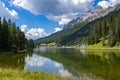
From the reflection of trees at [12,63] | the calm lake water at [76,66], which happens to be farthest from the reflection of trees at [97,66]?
the reflection of trees at [12,63]

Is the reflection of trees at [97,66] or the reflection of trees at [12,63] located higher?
the reflection of trees at [12,63]

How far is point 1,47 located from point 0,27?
398 inches

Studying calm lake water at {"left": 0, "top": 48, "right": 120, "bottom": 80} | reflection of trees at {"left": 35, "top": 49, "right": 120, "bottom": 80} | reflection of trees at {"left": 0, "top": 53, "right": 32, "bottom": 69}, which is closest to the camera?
calm lake water at {"left": 0, "top": 48, "right": 120, "bottom": 80}

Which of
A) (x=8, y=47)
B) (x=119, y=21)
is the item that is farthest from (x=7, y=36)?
(x=119, y=21)

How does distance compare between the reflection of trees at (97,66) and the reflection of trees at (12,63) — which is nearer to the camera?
the reflection of trees at (97,66)

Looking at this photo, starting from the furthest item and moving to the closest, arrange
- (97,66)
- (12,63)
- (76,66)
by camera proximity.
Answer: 1. (12,63)
2. (76,66)
3. (97,66)

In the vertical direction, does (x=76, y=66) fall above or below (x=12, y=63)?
below

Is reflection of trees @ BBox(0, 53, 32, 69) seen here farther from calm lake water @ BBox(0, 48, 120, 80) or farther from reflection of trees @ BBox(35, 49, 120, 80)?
reflection of trees @ BBox(35, 49, 120, 80)

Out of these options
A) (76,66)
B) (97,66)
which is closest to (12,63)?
(76,66)

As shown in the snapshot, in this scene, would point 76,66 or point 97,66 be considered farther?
point 76,66

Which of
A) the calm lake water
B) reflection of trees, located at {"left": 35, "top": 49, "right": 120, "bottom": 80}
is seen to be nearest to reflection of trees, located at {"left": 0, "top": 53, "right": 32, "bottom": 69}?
the calm lake water

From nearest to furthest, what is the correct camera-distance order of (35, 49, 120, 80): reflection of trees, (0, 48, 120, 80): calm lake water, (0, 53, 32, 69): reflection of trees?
(0, 48, 120, 80): calm lake water < (35, 49, 120, 80): reflection of trees < (0, 53, 32, 69): reflection of trees

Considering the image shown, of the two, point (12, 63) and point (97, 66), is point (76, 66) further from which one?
point (12, 63)

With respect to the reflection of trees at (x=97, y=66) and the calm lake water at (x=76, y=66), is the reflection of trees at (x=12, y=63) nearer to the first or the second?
the calm lake water at (x=76, y=66)
